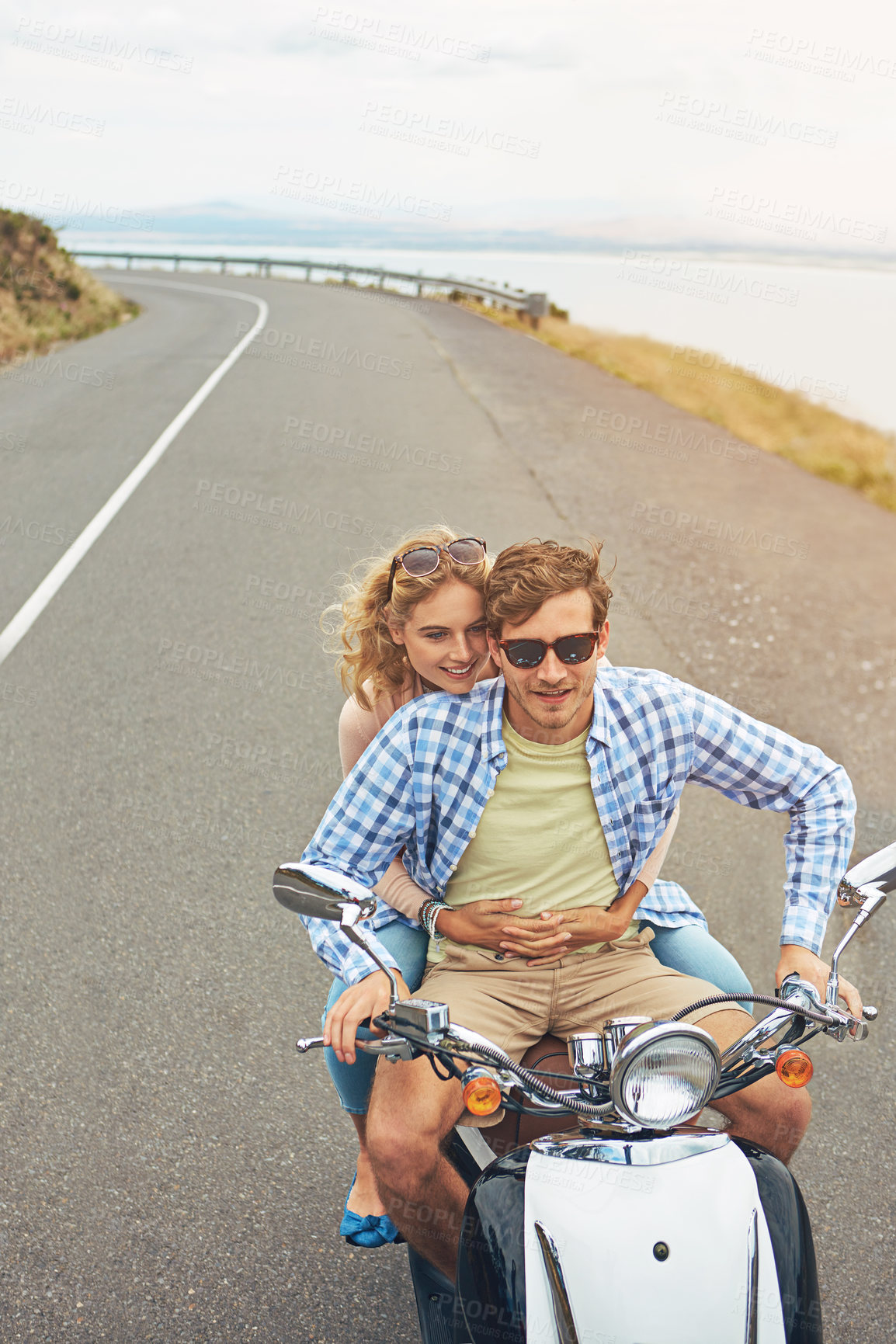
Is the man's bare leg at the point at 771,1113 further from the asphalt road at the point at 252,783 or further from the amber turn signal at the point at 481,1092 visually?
the asphalt road at the point at 252,783

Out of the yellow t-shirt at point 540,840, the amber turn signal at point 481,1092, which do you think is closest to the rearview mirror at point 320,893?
the amber turn signal at point 481,1092

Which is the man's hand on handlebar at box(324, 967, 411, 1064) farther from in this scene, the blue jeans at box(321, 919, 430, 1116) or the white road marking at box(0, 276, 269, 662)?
the white road marking at box(0, 276, 269, 662)

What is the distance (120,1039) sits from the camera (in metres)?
3.62

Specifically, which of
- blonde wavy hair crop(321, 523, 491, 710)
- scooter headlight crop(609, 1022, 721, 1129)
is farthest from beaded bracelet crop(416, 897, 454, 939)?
scooter headlight crop(609, 1022, 721, 1129)

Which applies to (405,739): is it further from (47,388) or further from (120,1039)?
(47,388)

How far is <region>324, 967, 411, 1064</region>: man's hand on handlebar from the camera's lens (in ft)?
7.26

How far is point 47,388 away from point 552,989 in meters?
14.6

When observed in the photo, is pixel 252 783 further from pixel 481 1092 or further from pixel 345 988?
pixel 481 1092

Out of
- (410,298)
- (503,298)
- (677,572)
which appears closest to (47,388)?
(677,572)

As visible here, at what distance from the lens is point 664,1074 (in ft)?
6.03

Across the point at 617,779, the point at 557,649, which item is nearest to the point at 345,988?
the point at 617,779

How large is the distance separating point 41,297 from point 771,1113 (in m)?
27.4

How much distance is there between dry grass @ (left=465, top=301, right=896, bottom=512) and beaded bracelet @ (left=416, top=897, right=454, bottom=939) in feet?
30.9

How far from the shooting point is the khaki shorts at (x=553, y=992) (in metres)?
2.52
